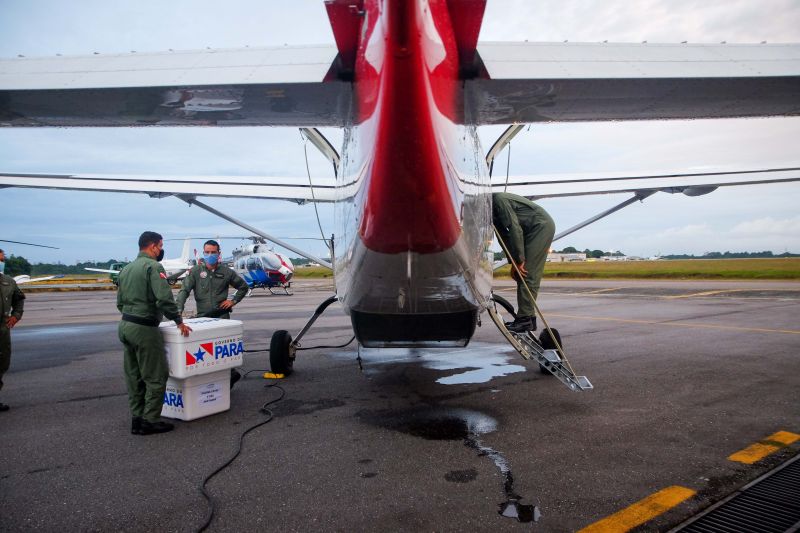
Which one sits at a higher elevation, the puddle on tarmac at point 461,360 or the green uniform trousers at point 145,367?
the green uniform trousers at point 145,367

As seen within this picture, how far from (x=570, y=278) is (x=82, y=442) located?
118ft

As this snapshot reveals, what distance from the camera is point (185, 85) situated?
123 inches

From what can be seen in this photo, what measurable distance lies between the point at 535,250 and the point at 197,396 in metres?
4.01

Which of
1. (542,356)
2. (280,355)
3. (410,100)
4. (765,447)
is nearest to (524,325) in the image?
(542,356)

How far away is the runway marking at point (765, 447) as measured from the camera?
333 centimetres

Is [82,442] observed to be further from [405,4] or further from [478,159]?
[405,4]

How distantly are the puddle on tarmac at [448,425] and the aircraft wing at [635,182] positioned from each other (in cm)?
555

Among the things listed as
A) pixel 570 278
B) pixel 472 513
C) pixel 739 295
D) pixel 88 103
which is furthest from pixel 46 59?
pixel 570 278

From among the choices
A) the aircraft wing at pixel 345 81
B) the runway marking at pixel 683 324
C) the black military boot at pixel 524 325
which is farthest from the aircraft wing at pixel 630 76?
the runway marking at pixel 683 324

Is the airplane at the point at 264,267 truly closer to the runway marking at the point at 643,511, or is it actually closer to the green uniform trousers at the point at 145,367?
the green uniform trousers at the point at 145,367

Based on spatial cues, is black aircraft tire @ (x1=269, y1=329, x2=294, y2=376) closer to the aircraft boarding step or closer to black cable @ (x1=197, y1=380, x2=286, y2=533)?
black cable @ (x1=197, y1=380, x2=286, y2=533)

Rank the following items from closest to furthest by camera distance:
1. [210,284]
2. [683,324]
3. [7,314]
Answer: [7,314] → [210,284] → [683,324]

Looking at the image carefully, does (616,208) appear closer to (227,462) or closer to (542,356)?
(542,356)

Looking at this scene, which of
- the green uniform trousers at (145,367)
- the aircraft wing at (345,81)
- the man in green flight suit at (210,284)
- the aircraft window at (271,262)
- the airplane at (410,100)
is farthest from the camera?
the aircraft window at (271,262)
